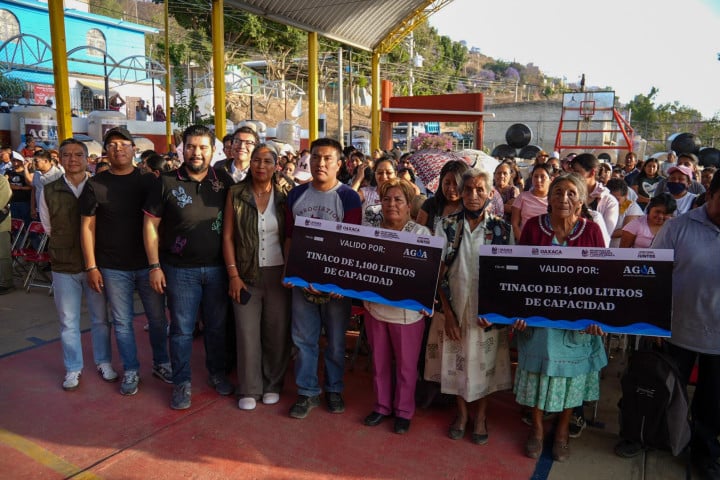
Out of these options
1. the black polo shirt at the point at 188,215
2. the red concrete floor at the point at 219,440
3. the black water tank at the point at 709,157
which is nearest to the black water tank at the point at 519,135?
the black water tank at the point at 709,157

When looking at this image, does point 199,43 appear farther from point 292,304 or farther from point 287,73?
point 292,304

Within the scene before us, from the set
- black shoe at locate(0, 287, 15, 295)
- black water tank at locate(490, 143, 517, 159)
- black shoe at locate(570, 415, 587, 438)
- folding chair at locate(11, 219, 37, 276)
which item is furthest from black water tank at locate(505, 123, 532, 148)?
black shoe at locate(570, 415, 587, 438)

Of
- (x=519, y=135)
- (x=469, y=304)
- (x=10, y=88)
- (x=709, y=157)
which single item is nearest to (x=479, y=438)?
(x=469, y=304)

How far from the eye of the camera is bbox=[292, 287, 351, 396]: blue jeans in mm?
4070

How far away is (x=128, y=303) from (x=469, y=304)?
8.91 ft

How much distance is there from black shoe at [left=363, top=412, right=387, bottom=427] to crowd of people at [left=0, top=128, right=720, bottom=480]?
1 centimetres

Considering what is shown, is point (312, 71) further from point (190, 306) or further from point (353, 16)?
point (190, 306)

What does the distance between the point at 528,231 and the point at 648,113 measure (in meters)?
50.5

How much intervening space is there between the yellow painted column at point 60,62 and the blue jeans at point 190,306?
4413mm

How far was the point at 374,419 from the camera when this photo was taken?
3947mm

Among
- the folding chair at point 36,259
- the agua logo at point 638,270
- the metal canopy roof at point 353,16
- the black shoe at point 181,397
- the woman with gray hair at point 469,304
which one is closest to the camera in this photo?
the agua logo at point 638,270

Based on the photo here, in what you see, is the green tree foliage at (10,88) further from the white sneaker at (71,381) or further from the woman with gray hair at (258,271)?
the woman with gray hair at (258,271)

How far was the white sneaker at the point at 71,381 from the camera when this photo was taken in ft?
14.5

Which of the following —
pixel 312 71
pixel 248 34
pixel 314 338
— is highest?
pixel 248 34
